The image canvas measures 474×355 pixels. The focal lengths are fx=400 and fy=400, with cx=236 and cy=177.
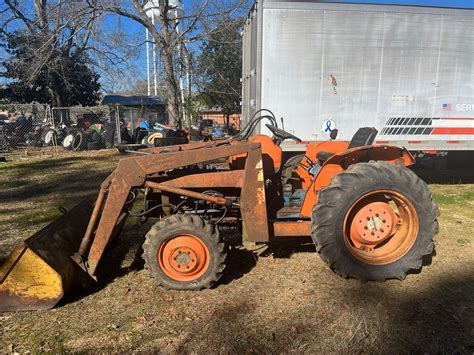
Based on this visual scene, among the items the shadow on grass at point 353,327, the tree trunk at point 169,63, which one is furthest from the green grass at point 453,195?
the tree trunk at point 169,63

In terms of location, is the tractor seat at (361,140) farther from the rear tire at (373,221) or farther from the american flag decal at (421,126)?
the american flag decal at (421,126)

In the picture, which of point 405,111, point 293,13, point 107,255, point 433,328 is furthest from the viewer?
point 405,111

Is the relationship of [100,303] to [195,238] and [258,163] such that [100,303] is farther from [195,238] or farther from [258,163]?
[258,163]

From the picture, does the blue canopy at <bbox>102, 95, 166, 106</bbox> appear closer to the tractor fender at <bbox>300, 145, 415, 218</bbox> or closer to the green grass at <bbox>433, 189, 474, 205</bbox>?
the green grass at <bbox>433, 189, 474, 205</bbox>

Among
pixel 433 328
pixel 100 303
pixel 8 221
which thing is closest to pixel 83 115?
pixel 8 221

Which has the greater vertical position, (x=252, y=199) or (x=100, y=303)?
(x=252, y=199)

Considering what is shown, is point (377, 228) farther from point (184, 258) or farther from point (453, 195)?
point (453, 195)

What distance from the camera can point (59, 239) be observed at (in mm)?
3615

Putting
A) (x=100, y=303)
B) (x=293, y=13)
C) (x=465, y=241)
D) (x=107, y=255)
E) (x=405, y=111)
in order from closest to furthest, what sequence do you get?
1. (x=100, y=303)
2. (x=107, y=255)
3. (x=465, y=241)
4. (x=293, y=13)
5. (x=405, y=111)

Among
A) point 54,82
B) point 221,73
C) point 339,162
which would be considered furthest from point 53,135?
point 339,162

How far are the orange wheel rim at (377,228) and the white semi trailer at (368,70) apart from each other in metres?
3.63

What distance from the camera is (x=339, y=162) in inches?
156

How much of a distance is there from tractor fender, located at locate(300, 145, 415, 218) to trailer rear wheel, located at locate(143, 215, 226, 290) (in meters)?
0.98

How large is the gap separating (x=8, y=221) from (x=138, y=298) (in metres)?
3.57
